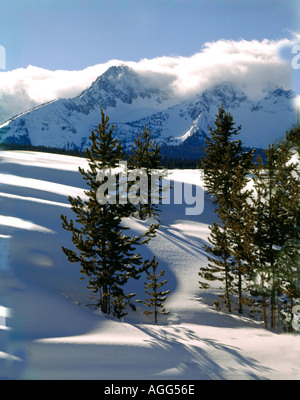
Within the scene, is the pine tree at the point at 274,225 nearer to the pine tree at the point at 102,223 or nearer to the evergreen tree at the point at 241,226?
the evergreen tree at the point at 241,226

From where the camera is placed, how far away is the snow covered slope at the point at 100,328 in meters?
10.2

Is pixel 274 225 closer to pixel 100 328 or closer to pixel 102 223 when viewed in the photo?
pixel 102 223

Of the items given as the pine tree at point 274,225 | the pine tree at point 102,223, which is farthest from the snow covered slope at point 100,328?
the pine tree at point 274,225

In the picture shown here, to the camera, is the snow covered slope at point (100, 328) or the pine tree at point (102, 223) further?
the pine tree at point (102, 223)

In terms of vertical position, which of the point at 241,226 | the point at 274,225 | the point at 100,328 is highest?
the point at 274,225

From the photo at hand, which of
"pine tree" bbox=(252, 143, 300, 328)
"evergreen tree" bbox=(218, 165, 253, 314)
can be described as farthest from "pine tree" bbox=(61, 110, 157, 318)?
"pine tree" bbox=(252, 143, 300, 328)

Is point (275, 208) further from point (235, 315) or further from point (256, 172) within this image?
point (235, 315)

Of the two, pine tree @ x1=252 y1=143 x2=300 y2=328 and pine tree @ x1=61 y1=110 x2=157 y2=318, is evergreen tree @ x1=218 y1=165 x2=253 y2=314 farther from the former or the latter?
pine tree @ x1=61 y1=110 x2=157 y2=318

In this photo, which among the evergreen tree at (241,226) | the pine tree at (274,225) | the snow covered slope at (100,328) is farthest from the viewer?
the evergreen tree at (241,226)

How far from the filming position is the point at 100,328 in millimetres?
13945

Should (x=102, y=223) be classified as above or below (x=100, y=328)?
above

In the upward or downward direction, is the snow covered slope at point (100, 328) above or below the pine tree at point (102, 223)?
below

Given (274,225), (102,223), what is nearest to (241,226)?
(274,225)
